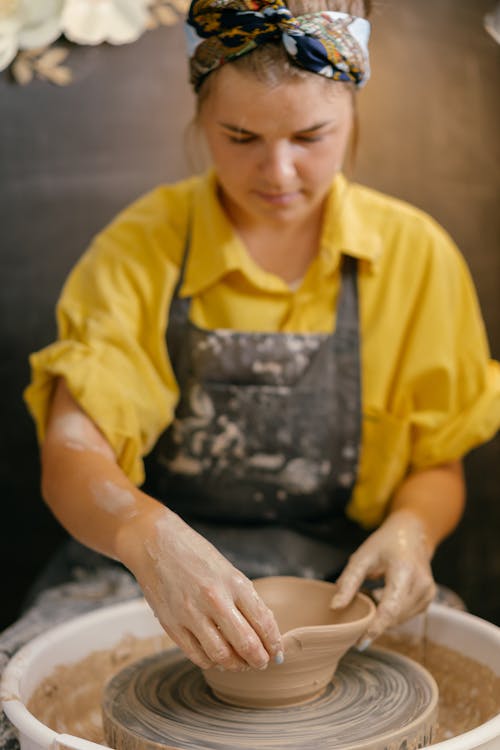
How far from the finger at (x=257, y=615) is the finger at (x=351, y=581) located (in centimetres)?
19

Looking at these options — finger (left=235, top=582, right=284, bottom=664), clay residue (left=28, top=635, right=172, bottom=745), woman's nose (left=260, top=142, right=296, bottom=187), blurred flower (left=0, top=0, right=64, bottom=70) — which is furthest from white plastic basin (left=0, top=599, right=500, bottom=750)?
blurred flower (left=0, top=0, right=64, bottom=70)

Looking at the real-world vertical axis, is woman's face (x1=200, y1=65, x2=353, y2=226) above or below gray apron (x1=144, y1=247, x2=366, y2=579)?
above

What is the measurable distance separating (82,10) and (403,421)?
104cm

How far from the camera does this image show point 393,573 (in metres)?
1.17

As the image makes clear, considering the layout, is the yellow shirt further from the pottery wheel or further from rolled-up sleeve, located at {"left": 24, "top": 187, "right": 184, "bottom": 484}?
the pottery wheel

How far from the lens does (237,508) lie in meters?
1.46

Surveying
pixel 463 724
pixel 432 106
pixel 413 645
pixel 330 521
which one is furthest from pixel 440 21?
pixel 463 724

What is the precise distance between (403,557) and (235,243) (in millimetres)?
561

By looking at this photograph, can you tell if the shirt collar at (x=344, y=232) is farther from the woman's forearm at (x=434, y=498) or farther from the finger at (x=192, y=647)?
the finger at (x=192, y=647)

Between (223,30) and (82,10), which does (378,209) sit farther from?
(82,10)

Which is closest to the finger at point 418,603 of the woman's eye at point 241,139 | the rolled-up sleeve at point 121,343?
the rolled-up sleeve at point 121,343

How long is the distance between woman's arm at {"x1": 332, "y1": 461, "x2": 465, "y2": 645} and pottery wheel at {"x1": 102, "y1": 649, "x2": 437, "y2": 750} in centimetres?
7

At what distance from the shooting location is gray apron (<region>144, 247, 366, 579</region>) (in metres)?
1.43

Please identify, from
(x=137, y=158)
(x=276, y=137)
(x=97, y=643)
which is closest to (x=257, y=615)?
(x=97, y=643)
